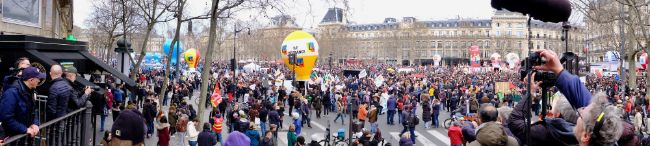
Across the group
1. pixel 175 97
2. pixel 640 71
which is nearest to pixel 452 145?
pixel 175 97

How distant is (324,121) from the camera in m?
23.3

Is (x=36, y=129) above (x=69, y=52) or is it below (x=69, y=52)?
below

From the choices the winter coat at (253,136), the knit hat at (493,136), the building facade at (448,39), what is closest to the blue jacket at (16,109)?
the knit hat at (493,136)

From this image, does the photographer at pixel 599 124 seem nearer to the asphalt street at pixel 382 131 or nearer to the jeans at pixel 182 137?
the jeans at pixel 182 137

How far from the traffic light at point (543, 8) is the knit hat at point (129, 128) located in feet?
11.5

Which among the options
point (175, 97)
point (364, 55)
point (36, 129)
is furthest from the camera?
point (364, 55)

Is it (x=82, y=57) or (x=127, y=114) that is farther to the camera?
(x=82, y=57)

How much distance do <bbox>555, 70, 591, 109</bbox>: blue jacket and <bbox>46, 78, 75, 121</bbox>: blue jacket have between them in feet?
14.7

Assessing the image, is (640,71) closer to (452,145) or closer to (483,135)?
(452,145)

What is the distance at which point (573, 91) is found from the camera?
3.56 meters

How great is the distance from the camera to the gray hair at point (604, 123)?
3061mm

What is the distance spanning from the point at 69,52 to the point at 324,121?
49.8 feet

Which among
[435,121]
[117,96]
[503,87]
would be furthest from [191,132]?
[503,87]

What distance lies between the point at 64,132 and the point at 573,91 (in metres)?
4.38
